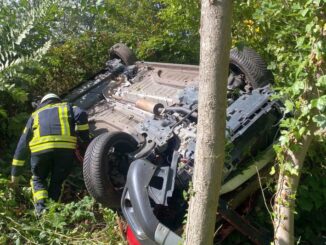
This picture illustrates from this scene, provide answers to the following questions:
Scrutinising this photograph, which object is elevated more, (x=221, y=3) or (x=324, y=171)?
(x=221, y=3)

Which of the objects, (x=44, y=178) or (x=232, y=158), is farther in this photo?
(x=44, y=178)

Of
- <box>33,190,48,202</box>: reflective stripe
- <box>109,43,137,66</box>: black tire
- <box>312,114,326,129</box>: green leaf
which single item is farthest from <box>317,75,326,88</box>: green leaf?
<box>109,43,137,66</box>: black tire

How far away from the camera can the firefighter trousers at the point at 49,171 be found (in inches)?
199

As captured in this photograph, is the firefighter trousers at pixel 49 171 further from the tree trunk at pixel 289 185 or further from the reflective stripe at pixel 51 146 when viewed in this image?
the tree trunk at pixel 289 185

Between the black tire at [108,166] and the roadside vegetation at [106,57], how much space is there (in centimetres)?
47

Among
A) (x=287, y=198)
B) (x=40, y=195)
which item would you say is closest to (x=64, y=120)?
(x=40, y=195)

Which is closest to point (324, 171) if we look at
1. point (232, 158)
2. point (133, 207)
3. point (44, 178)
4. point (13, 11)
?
point (232, 158)

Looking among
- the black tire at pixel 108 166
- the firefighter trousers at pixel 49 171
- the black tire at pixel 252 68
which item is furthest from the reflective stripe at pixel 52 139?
the black tire at pixel 252 68

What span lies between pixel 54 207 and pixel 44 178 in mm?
763

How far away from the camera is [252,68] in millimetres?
4543

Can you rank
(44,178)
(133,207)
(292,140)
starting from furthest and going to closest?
(44,178) < (133,207) < (292,140)

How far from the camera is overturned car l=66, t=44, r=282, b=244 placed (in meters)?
3.43

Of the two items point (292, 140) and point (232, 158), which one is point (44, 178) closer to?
point (232, 158)

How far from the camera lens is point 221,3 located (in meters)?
2.00
